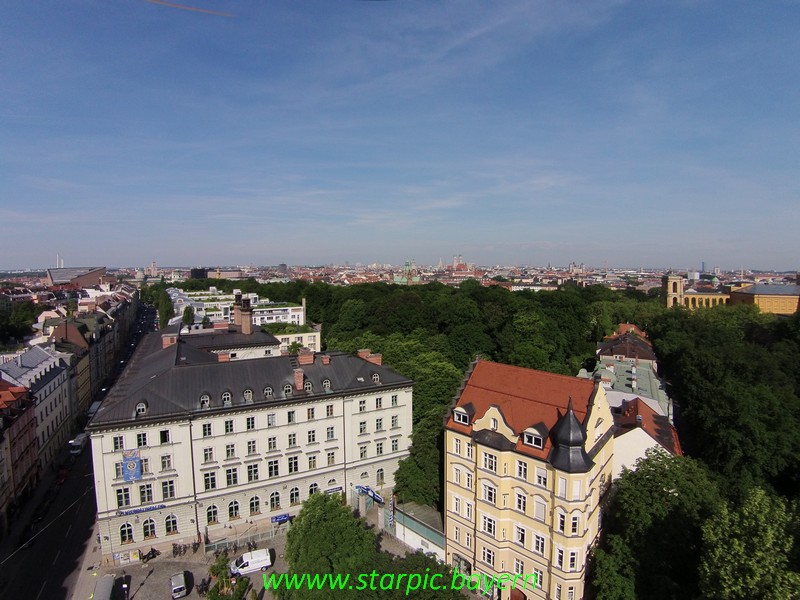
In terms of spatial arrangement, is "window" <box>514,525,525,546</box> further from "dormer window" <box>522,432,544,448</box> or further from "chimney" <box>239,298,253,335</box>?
"chimney" <box>239,298,253,335</box>

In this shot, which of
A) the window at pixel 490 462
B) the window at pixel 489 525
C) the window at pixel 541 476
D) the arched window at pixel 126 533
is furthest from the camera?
the arched window at pixel 126 533

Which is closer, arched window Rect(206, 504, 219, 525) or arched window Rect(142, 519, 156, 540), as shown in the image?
arched window Rect(142, 519, 156, 540)

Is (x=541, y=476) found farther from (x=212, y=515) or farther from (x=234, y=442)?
(x=212, y=515)

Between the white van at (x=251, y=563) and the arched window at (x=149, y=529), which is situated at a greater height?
the arched window at (x=149, y=529)

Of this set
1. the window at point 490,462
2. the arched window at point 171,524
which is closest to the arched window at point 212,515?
the arched window at point 171,524

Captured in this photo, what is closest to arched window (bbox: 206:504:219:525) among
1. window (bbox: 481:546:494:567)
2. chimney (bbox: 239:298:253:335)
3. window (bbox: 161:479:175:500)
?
window (bbox: 161:479:175:500)

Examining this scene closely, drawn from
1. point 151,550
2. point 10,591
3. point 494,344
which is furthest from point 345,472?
point 494,344

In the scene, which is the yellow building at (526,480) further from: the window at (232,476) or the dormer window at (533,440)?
the window at (232,476)
